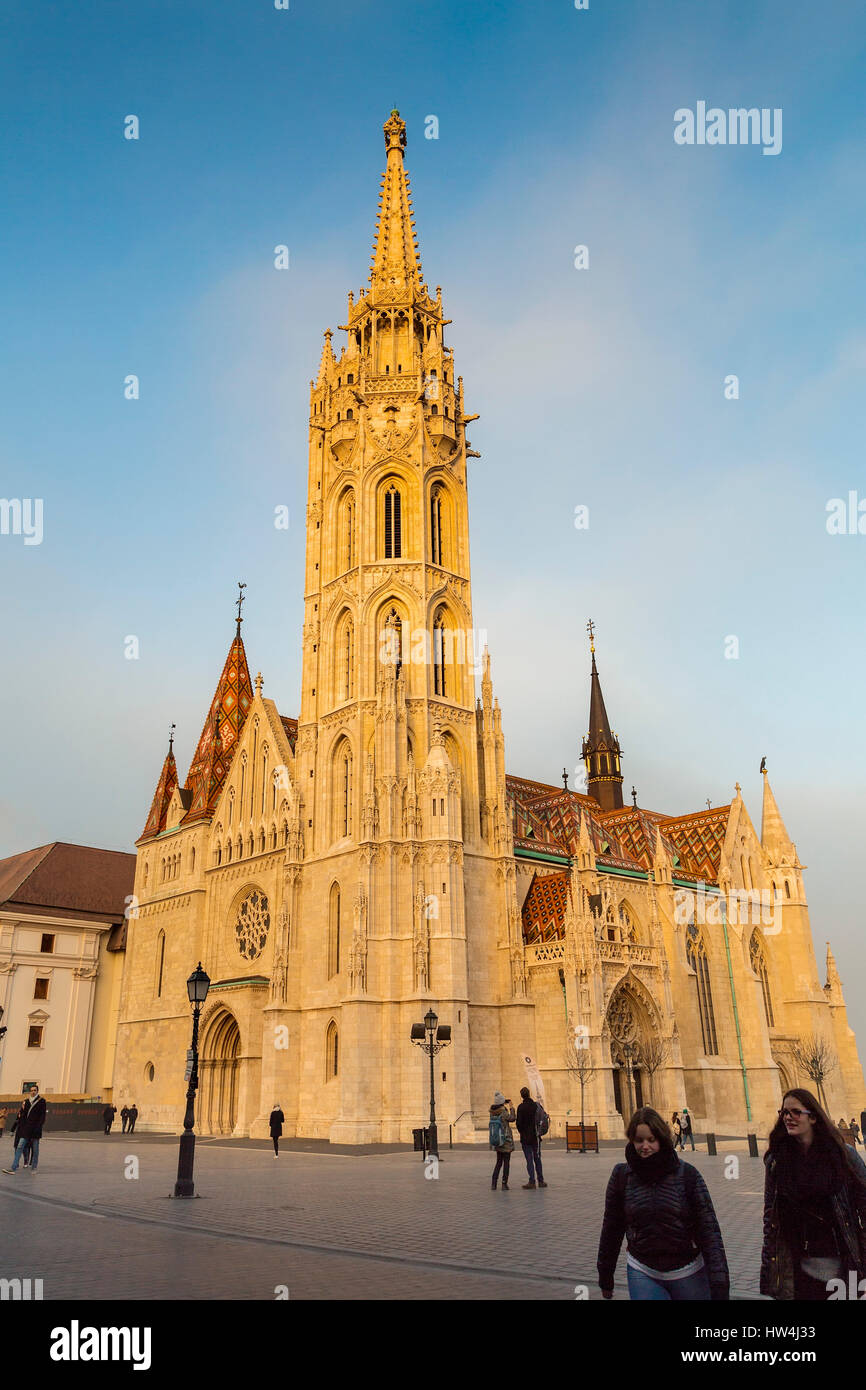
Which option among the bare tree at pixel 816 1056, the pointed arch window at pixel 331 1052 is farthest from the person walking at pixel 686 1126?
the bare tree at pixel 816 1056

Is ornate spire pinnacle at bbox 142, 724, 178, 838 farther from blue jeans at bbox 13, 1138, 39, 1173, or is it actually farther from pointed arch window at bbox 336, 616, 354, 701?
blue jeans at bbox 13, 1138, 39, 1173

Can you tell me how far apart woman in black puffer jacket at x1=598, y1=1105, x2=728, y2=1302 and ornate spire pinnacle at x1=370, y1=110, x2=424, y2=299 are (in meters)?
50.3

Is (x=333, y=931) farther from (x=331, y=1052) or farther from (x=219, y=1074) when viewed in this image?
(x=219, y=1074)

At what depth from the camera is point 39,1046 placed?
53.0 m

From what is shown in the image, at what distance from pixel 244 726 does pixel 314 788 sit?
24.7 feet

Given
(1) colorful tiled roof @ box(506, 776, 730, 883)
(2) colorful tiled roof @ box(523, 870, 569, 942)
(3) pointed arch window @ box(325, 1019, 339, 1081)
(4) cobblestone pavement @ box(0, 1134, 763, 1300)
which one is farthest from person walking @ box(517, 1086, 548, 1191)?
(1) colorful tiled roof @ box(506, 776, 730, 883)

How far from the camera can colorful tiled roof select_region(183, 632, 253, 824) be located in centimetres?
4838

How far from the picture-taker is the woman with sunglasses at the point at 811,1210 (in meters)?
4.88

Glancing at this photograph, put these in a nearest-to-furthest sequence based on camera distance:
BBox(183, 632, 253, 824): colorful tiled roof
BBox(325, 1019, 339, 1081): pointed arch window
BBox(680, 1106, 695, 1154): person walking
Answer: BBox(680, 1106, 695, 1154): person walking
BBox(325, 1019, 339, 1081): pointed arch window
BBox(183, 632, 253, 824): colorful tiled roof

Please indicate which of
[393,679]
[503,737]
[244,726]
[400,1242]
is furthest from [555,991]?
[400,1242]

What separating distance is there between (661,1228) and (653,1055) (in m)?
35.0

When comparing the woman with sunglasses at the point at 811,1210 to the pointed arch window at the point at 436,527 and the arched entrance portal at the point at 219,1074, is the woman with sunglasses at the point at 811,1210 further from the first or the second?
the pointed arch window at the point at 436,527

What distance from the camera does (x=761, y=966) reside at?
163 ft
